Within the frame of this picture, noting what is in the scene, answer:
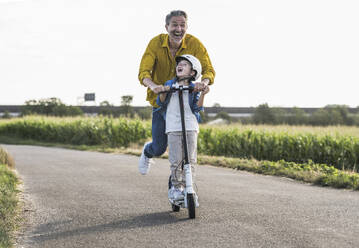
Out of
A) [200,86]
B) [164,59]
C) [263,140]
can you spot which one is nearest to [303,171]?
[164,59]

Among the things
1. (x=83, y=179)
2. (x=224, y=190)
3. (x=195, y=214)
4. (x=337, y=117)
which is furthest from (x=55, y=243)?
(x=337, y=117)

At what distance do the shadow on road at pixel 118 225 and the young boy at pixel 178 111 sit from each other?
272 millimetres

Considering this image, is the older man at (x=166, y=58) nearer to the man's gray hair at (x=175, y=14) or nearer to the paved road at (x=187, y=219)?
the man's gray hair at (x=175, y=14)

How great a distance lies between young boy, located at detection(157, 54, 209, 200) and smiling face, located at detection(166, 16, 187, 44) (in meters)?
0.30

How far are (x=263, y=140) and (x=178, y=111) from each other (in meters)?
11.1

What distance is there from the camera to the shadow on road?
4.70m

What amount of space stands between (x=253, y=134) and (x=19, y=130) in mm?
19206

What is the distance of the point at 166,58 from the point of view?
5.62 meters

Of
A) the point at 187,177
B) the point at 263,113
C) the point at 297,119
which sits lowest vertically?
the point at 187,177

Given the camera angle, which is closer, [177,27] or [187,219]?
[187,219]

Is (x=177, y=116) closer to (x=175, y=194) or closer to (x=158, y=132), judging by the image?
(x=158, y=132)

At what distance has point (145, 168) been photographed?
6281mm

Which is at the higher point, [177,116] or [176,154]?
[177,116]

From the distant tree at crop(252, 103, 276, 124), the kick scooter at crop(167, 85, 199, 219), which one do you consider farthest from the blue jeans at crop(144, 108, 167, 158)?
the distant tree at crop(252, 103, 276, 124)
